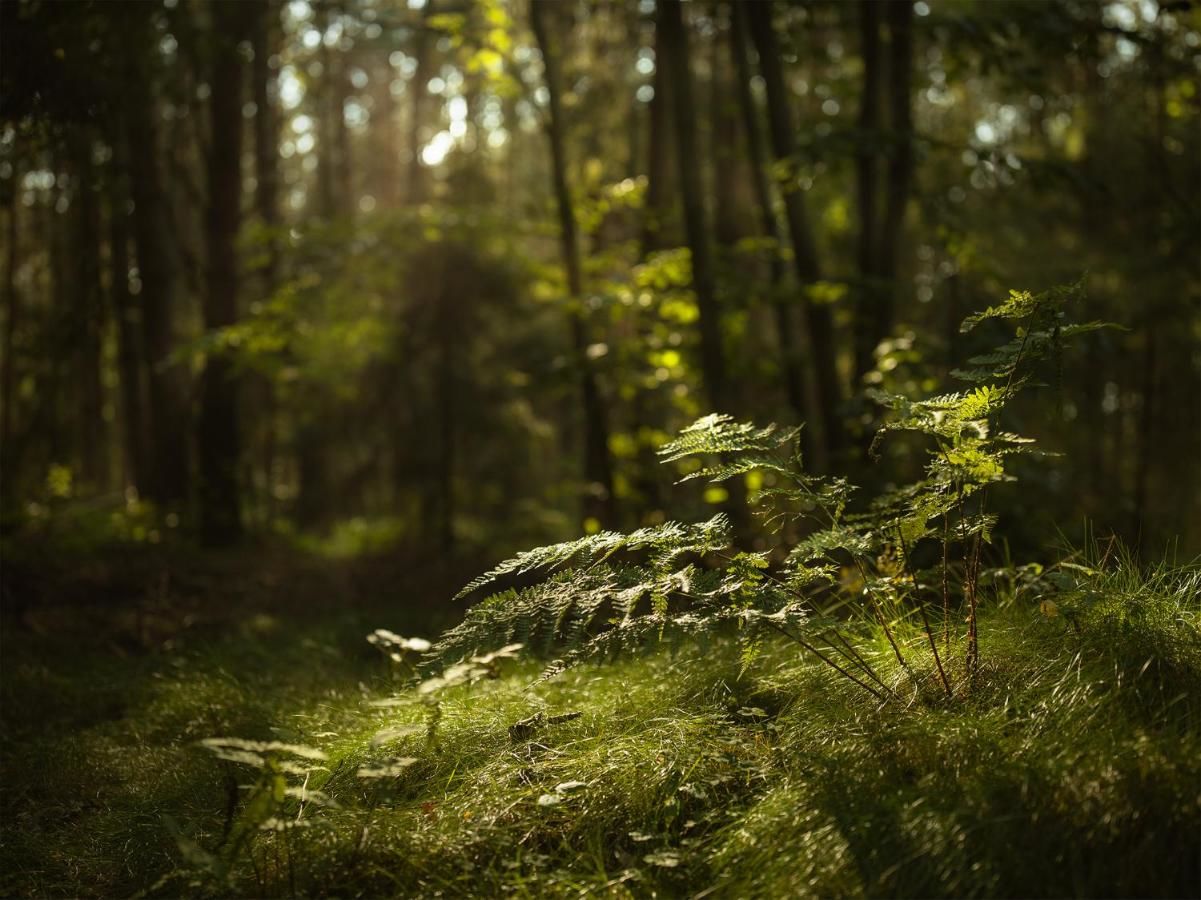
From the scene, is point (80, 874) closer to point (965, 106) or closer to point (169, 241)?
point (169, 241)

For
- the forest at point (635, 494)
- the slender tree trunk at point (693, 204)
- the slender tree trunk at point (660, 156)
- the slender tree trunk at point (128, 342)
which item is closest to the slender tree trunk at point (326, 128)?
the forest at point (635, 494)

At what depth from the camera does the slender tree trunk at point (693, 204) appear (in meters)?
7.43

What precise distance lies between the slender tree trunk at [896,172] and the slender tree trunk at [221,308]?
7.34 metres

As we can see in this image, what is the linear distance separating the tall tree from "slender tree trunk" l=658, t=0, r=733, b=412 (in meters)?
6.12

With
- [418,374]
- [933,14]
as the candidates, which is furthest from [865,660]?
[418,374]

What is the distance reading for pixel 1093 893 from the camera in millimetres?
2430

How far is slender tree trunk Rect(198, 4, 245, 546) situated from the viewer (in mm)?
11477

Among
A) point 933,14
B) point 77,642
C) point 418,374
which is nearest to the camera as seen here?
point 77,642

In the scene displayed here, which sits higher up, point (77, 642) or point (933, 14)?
point (933, 14)

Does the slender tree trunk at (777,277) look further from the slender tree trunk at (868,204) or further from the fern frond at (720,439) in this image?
the fern frond at (720,439)

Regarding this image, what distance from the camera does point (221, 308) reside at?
11.5 meters

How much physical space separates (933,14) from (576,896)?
7.20 meters

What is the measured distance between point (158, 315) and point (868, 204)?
784 cm

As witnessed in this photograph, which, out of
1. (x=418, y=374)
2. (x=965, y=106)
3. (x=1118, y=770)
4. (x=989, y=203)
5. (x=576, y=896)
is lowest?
(x=576, y=896)
